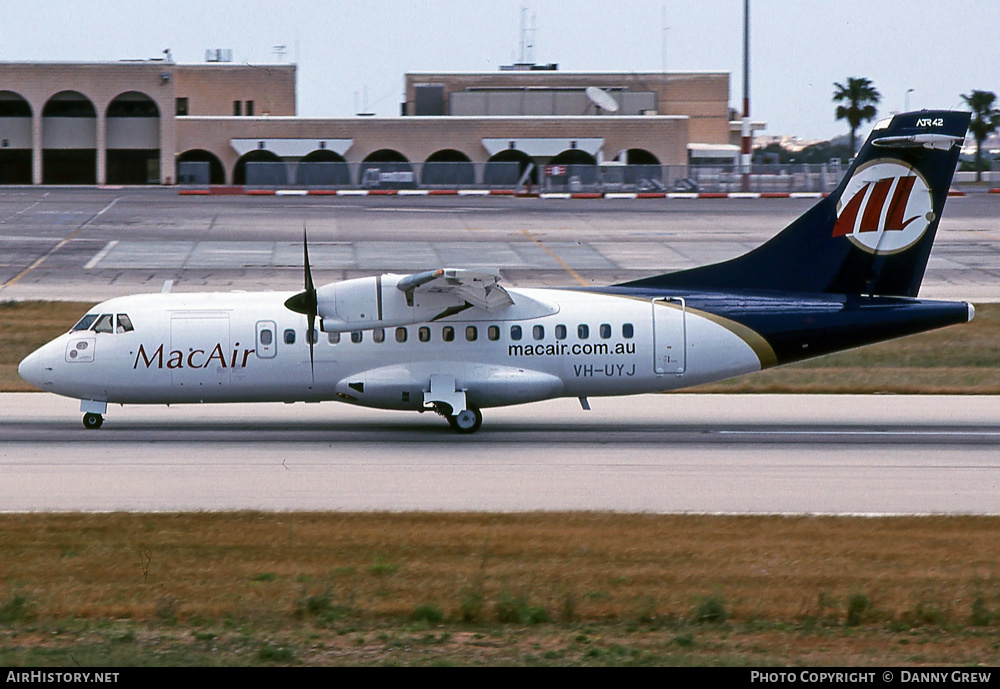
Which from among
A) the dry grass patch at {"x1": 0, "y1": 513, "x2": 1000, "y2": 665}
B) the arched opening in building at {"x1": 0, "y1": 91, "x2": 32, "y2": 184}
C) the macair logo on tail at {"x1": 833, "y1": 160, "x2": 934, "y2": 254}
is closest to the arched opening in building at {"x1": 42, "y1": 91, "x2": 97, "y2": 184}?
the arched opening in building at {"x1": 0, "y1": 91, "x2": 32, "y2": 184}

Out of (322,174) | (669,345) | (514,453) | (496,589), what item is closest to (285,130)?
(322,174)

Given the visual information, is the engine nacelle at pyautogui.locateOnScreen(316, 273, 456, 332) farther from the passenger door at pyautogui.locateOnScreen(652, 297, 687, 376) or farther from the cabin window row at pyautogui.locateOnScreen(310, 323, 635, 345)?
the passenger door at pyautogui.locateOnScreen(652, 297, 687, 376)

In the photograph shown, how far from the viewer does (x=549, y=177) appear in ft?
244

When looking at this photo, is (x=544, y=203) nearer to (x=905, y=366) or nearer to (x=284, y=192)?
A: (x=284, y=192)

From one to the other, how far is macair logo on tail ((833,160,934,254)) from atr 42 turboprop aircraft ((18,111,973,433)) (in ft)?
0.12

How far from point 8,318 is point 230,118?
49.8 metres

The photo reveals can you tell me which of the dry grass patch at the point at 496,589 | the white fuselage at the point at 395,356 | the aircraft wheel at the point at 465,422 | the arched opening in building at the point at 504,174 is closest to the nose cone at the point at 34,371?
the white fuselage at the point at 395,356

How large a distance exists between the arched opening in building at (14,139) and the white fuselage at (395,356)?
236 ft

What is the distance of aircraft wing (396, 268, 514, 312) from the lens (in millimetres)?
21391

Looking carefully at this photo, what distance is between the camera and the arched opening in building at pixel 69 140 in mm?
88750

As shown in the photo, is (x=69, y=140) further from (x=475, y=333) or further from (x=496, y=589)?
(x=496, y=589)

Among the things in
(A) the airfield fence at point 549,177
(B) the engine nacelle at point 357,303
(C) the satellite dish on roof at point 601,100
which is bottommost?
(B) the engine nacelle at point 357,303

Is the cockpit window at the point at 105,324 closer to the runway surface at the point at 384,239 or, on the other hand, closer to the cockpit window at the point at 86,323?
the cockpit window at the point at 86,323

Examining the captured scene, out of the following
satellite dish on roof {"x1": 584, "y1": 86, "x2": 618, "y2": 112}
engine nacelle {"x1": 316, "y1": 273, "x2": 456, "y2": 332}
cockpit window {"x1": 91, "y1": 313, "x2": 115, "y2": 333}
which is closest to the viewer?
engine nacelle {"x1": 316, "y1": 273, "x2": 456, "y2": 332}
